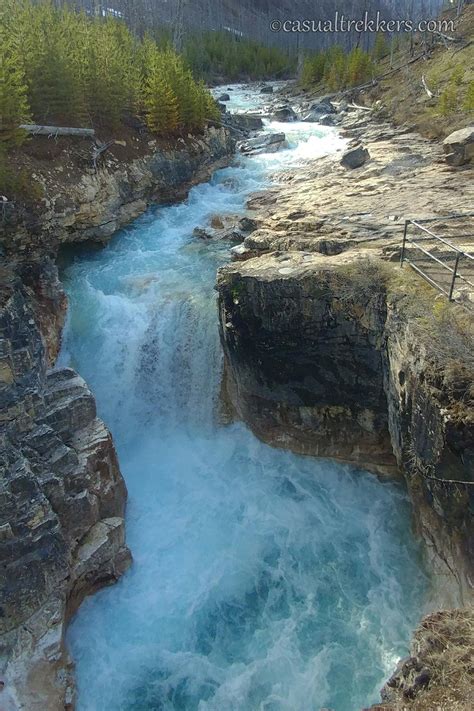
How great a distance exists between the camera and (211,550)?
11.9 m

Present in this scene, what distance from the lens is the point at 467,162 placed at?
808 inches

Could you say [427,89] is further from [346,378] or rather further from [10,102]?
[346,378]

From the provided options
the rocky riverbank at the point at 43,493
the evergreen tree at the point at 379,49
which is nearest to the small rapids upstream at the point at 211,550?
the rocky riverbank at the point at 43,493

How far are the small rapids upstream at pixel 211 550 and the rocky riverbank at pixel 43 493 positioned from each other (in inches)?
29.5

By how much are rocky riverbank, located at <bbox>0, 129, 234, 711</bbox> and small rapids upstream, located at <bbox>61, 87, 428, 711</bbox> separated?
75 centimetres

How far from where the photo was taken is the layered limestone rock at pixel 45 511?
9570mm

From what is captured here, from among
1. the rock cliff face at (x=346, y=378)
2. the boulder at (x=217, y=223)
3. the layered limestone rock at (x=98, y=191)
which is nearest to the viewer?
the rock cliff face at (x=346, y=378)

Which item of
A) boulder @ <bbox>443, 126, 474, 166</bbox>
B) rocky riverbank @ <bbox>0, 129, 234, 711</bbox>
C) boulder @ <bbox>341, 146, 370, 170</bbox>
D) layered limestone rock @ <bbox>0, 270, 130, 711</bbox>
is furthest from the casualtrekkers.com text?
layered limestone rock @ <bbox>0, 270, 130, 711</bbox>

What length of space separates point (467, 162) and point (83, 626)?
70.7 feet

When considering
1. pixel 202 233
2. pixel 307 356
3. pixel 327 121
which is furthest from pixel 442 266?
pixel 327 121

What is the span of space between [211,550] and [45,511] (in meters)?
4.03

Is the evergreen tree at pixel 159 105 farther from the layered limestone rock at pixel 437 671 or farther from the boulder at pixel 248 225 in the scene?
the layered limestone rock at pixel 437 671

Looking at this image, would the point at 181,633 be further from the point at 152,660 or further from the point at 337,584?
the point at 337,584

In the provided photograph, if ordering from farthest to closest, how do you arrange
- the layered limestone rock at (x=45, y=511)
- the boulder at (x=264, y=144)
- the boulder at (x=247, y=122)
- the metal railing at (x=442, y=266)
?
the boulder at (x=247, y=122) < the boulder at (x=264, y=144) < the metal railing at (x=442, y=266) < the layered limestone rock at (x=45, y=511)
